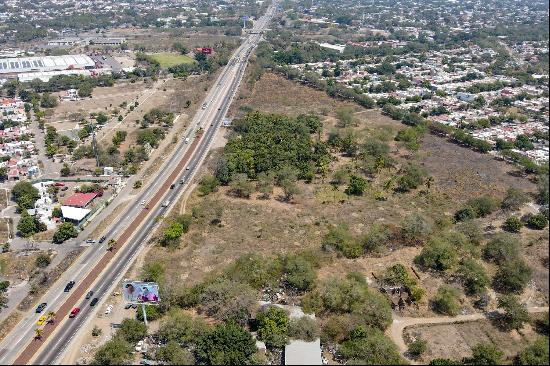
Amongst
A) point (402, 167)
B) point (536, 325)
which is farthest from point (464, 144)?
point (536, 325)

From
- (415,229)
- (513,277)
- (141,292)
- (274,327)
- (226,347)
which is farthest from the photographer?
(415,229)

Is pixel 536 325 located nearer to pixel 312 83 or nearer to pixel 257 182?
pixel 257 182

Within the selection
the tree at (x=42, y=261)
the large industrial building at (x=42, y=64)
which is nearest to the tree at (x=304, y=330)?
the tree at (x=42, y=261)

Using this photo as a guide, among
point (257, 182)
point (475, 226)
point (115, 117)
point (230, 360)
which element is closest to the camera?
point (230, 360)

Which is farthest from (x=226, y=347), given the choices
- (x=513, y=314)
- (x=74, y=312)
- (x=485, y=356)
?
(x=513, y=314)

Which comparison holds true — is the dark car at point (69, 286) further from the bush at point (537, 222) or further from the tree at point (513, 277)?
the bush at point (537, 222)

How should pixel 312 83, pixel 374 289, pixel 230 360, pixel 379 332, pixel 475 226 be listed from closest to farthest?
1. pixel 230 360
2. pixel 379 332
3. pixel 374 289
4. pixel 475 226
5. pixel 312 83

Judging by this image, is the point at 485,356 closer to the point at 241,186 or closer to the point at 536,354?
the point at 536,354
